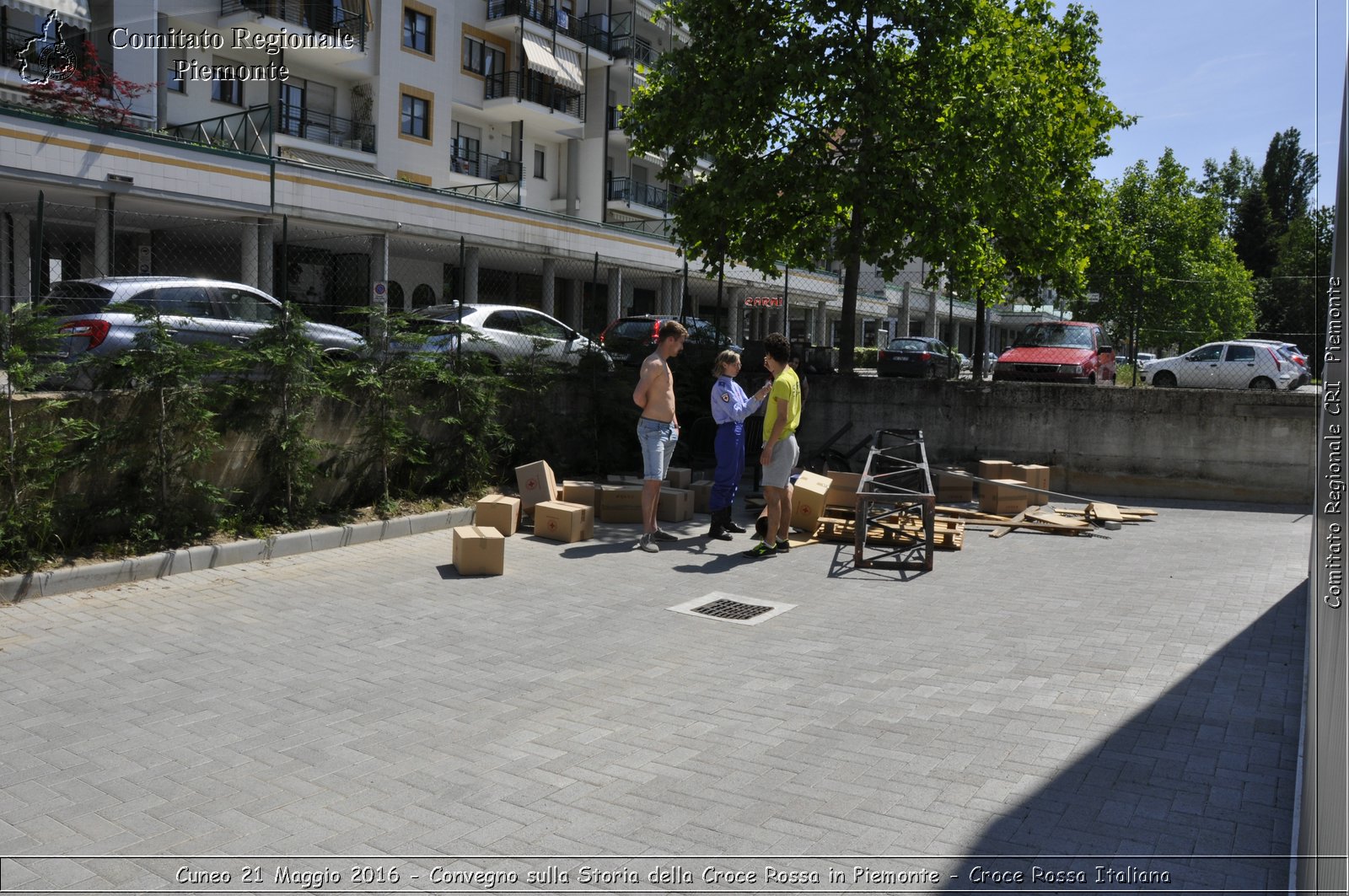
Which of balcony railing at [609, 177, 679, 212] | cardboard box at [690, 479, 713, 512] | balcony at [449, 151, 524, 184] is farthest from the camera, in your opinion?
balcony railing at [609, 177, 679, 212]

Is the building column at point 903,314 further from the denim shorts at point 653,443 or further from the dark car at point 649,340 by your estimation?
the denim shorts at point 653,443

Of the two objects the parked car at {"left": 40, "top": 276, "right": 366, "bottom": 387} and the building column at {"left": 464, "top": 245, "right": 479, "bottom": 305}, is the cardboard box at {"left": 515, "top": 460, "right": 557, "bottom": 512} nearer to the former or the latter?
the parked car at {"left": 40, "top": 276, "right": 366, "bottom": 387}

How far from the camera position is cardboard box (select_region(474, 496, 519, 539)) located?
396 inches

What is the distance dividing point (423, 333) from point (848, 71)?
27.2ft

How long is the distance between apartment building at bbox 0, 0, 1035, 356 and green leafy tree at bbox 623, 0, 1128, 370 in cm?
140

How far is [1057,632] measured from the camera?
7.23 m

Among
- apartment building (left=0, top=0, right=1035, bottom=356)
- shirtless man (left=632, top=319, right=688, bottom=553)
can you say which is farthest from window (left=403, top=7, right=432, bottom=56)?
shirtless man (left=632, top=319, right=688, bottom=553)

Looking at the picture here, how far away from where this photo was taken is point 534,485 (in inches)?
430

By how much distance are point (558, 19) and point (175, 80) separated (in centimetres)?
1614

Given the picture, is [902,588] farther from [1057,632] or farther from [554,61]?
[554,61]

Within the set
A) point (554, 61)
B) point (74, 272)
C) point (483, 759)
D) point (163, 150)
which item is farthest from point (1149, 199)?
point (483, 759)

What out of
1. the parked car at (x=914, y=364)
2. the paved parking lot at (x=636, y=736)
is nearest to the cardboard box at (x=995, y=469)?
the paved parking lot at (x=636, y=736)

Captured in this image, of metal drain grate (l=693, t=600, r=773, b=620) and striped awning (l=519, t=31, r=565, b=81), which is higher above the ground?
striped awning (l=519, t=31, r=565, b=81)

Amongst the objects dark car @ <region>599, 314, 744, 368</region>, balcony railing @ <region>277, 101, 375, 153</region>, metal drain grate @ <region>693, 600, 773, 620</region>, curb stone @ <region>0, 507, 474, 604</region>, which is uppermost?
balcony railing @ <region>277, 101, 375, 153</region>
